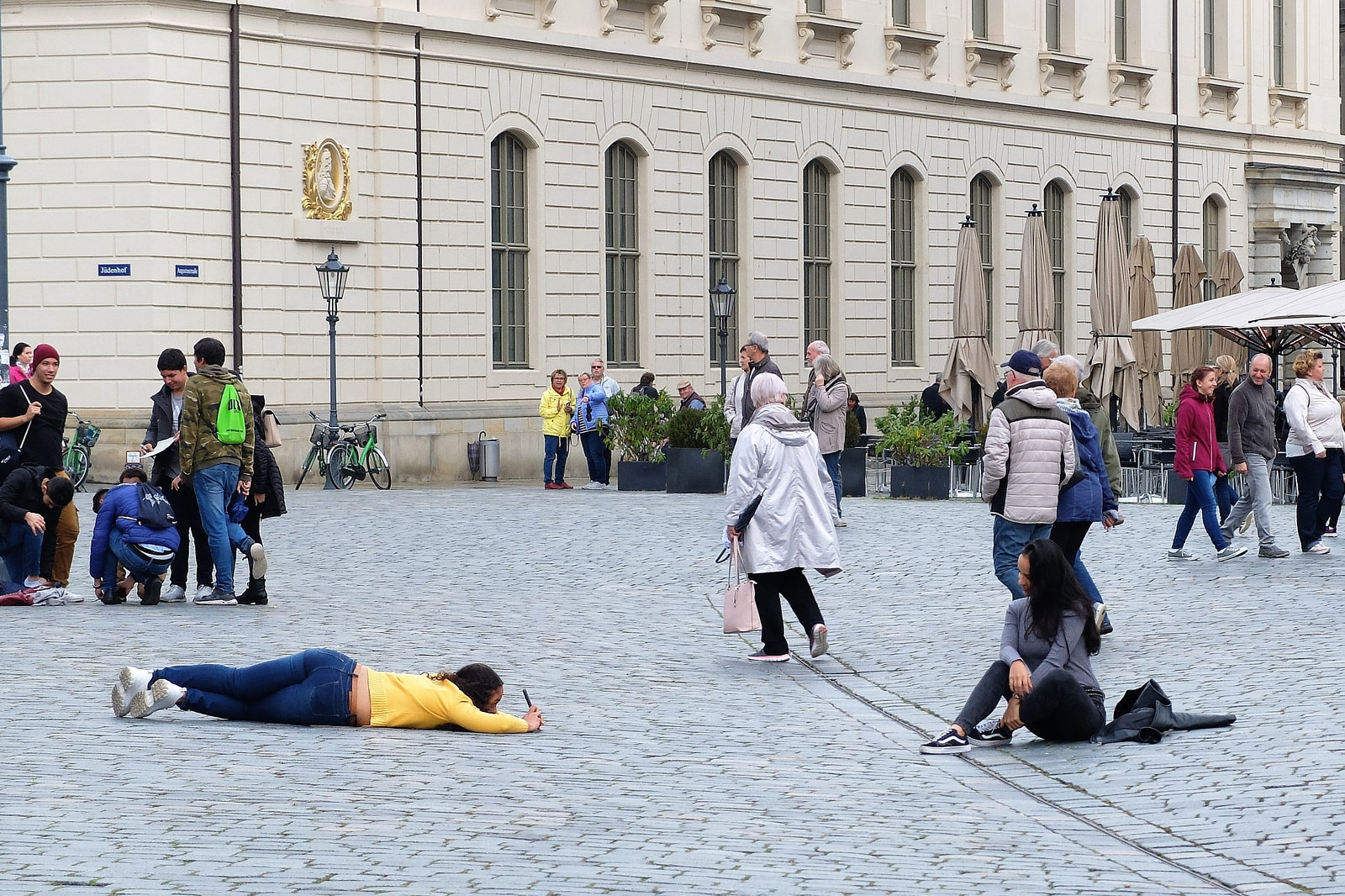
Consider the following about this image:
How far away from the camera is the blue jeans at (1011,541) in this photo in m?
12.7

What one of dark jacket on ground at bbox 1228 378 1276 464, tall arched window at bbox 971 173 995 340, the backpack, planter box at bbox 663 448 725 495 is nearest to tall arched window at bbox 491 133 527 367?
planter box at bbox 663 448 725 495

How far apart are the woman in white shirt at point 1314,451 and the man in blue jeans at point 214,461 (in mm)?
8568

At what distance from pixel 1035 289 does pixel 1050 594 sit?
1930 centimetres

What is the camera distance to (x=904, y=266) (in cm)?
3847

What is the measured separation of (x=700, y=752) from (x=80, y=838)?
307cm

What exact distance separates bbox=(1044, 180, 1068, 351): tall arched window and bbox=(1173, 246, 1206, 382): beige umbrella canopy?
894 cm

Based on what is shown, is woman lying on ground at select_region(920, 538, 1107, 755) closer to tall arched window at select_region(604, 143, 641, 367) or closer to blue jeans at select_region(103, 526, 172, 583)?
blue jeans at select_region(103, 526, 172, 583)

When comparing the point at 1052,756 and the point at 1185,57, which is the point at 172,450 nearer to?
the point at 1052,756

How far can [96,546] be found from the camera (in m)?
14.6

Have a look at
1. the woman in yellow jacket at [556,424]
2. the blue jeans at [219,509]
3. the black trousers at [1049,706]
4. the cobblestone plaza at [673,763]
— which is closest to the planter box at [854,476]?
the woman in yellow jacket at [556,424]

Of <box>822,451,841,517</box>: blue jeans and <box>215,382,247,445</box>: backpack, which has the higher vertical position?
<box>215,382,247,445</box>: backpack

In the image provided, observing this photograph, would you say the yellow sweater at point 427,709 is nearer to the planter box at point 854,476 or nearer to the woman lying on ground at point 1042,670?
the woman lying on ground at point 1042,670

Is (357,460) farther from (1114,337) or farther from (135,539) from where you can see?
(135,539)

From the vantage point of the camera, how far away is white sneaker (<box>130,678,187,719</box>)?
375 inches
